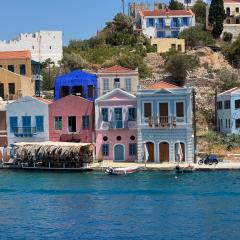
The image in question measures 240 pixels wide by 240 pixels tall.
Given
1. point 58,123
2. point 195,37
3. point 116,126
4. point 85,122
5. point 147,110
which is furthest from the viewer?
point 195,37

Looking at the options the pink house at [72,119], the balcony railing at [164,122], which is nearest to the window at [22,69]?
the pink house at [72,119]

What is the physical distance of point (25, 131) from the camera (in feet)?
198

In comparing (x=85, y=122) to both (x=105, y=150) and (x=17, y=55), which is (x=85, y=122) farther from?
(x=17, y=55)

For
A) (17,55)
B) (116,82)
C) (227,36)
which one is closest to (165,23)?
(227,36)

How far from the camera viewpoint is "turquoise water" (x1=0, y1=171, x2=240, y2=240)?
33.2 m

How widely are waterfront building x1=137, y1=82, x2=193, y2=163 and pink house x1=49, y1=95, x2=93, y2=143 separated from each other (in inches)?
175

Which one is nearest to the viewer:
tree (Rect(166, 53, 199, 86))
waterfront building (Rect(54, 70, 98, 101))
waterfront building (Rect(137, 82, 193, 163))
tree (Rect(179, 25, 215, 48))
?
waterfront building (Rect(137, 82, 193, 163))

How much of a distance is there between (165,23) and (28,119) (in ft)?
137

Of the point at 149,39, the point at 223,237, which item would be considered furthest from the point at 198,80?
the point at 223,237

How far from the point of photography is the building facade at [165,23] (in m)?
98.4

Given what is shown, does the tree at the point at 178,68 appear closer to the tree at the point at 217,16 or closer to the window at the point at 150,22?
the window at the point at 150,22

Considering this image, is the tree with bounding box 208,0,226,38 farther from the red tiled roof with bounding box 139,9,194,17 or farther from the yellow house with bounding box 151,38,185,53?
the yellow house with bounding box 151,38,185,53

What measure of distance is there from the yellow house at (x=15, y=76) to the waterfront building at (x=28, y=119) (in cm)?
844

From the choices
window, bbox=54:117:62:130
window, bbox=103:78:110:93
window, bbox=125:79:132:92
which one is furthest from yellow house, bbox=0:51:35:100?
window, bbox=125:79:132:92
